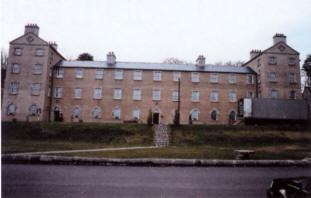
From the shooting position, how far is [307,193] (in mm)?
3748

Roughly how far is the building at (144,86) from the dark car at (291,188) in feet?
111

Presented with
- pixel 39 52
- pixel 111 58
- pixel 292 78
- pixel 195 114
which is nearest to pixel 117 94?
pixel 111 58

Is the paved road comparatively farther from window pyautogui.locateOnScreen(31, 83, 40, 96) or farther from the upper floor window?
the upper floor window

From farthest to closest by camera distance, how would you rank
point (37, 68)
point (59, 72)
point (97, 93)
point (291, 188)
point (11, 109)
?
1. point (59, 72)
2. point (97, 93)
3. point (37, 68)
4. point (11, 109)
5. point (291, 188)

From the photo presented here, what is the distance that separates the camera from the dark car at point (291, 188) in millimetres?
3793

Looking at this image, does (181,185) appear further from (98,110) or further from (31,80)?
(31,80)

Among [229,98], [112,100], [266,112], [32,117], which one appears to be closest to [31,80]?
[32,117]

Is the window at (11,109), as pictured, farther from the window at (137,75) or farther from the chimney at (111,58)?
the window at (137,75)

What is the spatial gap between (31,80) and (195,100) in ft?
83.5

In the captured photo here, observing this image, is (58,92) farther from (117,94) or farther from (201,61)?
(201,61)

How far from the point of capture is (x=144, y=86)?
39781mm

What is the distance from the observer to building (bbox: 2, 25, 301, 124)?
1479 inches

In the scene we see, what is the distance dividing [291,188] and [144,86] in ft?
119

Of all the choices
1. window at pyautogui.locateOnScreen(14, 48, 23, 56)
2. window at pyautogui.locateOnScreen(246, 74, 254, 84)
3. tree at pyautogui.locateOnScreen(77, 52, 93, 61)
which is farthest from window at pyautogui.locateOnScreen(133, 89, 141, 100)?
tree at pyautogui.locateOnScreen(77, 52, 93, 61)
